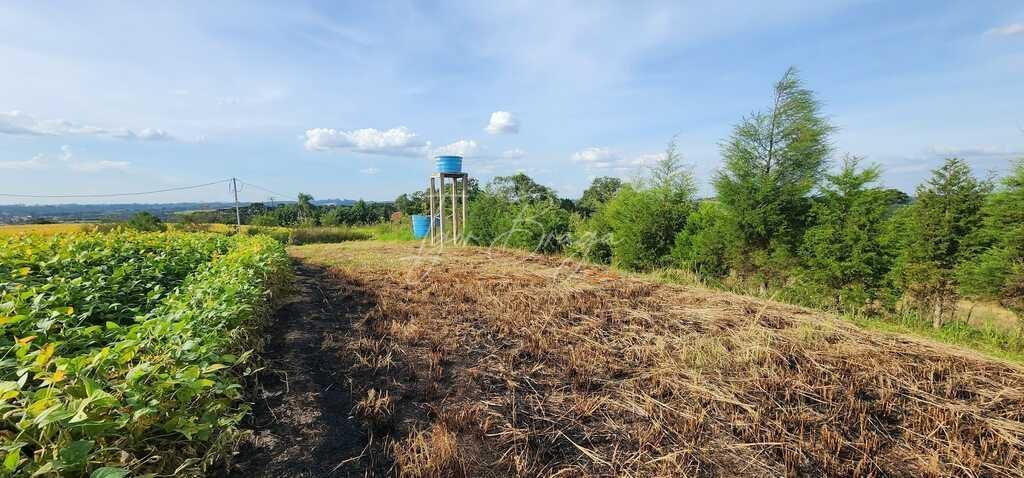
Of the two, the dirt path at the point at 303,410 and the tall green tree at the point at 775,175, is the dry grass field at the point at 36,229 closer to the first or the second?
the dirt path at the point at 303,410

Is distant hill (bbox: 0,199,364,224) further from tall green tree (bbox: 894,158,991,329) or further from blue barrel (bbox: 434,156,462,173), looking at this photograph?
tall green tree (bbox: 894,158,991,329)

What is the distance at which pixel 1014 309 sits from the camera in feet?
12.5

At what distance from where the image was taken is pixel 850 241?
472 centimetres

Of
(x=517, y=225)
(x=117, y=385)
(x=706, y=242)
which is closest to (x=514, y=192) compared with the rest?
(x=517, y=225)

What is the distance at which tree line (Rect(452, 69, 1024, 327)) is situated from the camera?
399 cm

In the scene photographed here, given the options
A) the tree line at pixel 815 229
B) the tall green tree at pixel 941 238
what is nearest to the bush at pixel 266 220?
the tree line at pixel 815 229

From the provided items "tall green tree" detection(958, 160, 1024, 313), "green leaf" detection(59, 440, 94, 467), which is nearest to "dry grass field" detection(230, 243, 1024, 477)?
"green leaf" detection(59, 440, 94, 467)

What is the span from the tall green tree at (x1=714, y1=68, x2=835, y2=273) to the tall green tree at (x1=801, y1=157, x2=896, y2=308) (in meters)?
0.32

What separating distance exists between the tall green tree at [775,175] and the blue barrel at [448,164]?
242 inches

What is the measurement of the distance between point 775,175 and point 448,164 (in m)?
7.00

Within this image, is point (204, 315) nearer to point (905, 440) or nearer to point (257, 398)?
point (257, 398)

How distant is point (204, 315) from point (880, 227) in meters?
6.25

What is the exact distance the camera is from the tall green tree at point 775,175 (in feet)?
17.8

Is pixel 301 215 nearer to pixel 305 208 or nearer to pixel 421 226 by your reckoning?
pixel 305 208
